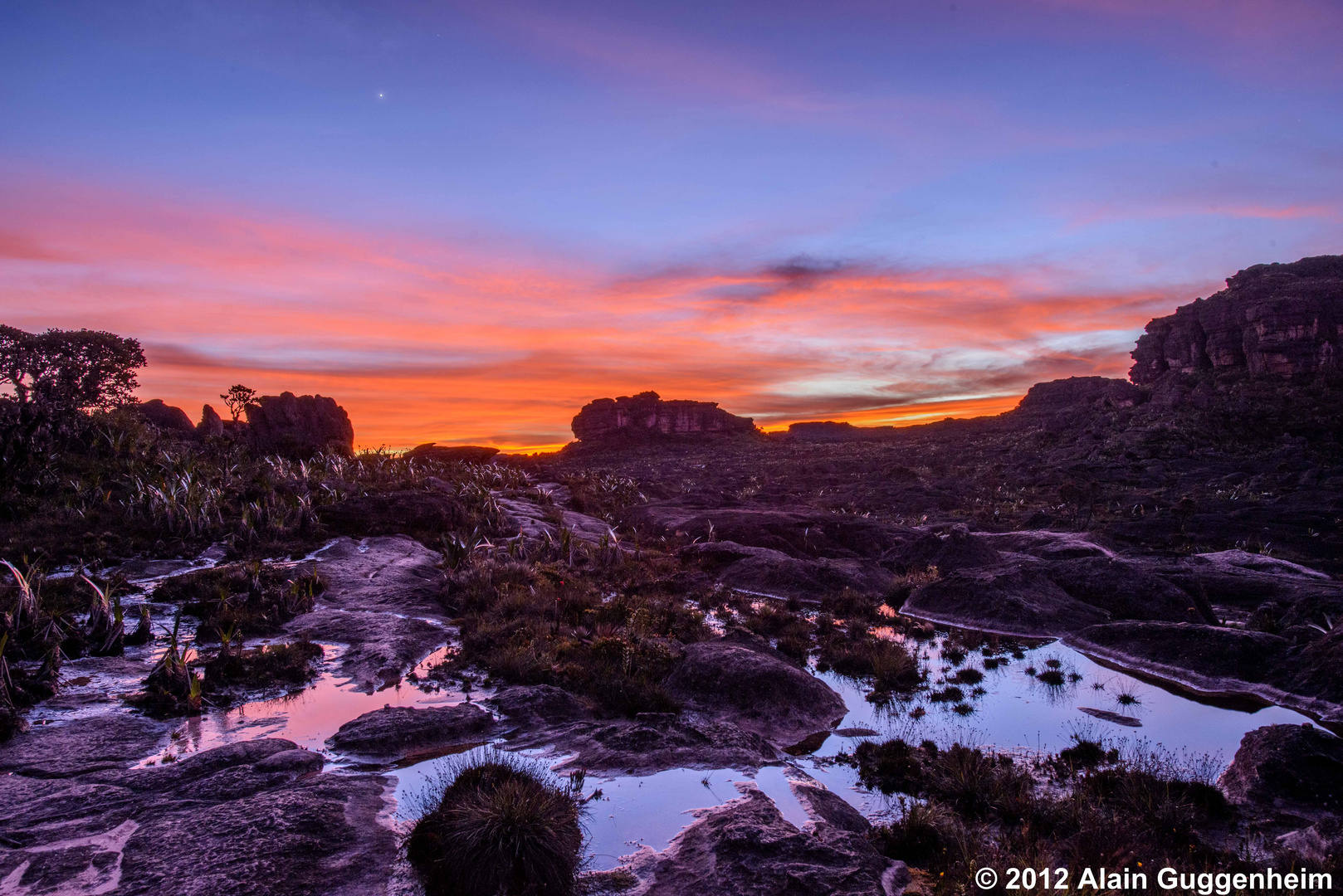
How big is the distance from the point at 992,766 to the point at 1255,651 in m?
9.72

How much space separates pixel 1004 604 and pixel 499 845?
1845 centimetres

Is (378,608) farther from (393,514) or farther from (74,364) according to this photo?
(74,364)

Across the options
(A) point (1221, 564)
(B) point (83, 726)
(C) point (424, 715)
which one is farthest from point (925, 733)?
(A) point (1221, 564)

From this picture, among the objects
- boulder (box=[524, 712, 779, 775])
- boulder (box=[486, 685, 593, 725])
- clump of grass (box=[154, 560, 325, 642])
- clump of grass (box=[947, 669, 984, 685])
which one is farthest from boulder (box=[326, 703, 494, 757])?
clump of grass (box=[947, 669, 984, 685])

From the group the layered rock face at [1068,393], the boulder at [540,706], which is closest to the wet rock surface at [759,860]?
the boulder at [540,706]

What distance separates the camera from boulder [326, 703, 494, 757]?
10.1 m

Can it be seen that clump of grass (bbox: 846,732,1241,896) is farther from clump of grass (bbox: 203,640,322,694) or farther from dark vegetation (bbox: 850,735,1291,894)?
clump of grass (bbox: 203,640,322,694)

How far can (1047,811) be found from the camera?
28.6ft

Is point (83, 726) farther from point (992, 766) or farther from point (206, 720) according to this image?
point (992, 766)

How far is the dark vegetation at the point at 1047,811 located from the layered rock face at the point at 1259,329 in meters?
101

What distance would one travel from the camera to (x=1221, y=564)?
2558 cm

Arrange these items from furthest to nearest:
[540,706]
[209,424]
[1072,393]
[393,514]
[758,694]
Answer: [1072,393], [209,424], [393,514], [758,694], [540,706]

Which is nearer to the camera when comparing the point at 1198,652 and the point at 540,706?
the point at 540,706

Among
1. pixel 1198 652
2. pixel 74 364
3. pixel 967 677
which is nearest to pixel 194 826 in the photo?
pixel 967 677
